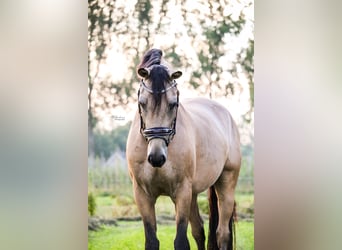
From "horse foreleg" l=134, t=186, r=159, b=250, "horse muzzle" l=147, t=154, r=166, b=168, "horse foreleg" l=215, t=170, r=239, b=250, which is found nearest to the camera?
"horse muzzle" l=147, t=154, r=166, b=168

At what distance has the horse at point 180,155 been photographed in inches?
99.2

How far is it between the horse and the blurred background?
0.07 metres

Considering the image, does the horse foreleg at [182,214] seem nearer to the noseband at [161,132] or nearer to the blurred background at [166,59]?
the blurred background at [166,59]

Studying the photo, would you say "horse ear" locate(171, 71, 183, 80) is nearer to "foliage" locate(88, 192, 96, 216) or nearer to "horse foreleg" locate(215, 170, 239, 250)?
"horse foreleg" locate(215, 170, 239, 250)

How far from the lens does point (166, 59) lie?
9.23ft

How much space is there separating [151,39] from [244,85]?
626mm

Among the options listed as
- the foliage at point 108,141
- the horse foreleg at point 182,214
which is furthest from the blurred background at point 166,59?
the horse foreleg at point 182,214

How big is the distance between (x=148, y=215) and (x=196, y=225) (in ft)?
0.99

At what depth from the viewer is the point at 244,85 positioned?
2.85m

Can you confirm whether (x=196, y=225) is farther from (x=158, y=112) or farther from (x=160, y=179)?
(x=158, y=112)

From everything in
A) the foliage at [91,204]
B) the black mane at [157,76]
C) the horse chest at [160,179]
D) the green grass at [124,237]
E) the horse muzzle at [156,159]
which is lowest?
the green grass at [124,237]

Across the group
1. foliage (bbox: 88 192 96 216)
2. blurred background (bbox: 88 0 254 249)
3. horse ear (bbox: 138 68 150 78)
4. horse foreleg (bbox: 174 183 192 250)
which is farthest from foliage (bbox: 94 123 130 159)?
horse foreleg (bbox: 174 183 192 250)

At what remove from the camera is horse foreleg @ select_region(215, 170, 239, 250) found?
9.40 feet
